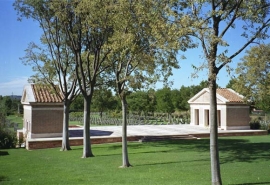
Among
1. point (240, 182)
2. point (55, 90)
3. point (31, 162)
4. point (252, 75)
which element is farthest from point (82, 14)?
point (252, 75)

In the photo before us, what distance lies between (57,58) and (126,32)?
24.3ft

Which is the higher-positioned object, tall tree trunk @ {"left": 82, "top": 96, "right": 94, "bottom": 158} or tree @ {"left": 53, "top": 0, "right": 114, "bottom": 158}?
tree @ {"left": 53, "top": 0, "right": 114, "bottom": 158}

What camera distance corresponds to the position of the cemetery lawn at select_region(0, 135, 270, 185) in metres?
11.5

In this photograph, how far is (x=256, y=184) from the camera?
33.7 feet

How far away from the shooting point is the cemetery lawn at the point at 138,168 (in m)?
11.5

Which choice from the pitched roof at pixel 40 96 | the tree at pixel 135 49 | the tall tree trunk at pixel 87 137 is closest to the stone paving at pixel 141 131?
the pitched roof at pixel 40 96

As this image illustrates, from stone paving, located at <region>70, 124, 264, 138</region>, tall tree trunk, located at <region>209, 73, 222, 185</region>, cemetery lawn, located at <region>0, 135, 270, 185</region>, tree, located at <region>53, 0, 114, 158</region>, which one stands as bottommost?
cemetery lawn, located at <region>0, 135, 270, 185</region>

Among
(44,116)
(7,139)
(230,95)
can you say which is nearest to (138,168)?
(7,139)

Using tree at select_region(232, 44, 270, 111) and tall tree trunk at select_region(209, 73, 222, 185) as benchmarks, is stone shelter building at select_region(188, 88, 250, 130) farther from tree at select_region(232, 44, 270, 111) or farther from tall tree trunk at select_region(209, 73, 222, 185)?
tall tree trunk at select_region(209, 73, 222, 185)

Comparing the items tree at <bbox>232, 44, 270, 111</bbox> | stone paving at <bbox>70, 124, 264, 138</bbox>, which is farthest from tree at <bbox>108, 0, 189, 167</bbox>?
tree at <bbox>232, 44, 270, 111</bbox>

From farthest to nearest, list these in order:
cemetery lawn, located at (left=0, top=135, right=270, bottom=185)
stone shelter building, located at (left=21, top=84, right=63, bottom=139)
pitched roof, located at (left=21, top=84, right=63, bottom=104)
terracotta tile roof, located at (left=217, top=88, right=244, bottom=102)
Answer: terracotta tile roof, located at (left=217, top=88, right=244, bottom=102) → pitched roof, located at (left=21, top=84, right=63, bottom=104) → stone shelter building, located at (left=21, top=84, right=63, bottom=139) → cemetery lawn, located at (left=0, top=135, right=270, bottom=185)

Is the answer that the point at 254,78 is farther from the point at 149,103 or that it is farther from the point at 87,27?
the point at 149,103

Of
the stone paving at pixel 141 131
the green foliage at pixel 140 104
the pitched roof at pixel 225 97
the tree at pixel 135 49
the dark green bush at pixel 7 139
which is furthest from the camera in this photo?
the green foliage at pixel 140 104

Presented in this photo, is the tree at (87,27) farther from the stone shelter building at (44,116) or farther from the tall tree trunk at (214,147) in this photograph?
→ the stone shelter building at (44,116)
